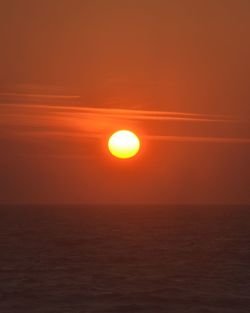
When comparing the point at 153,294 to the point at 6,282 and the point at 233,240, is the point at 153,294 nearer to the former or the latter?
the point at 6,282

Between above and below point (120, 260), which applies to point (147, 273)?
below

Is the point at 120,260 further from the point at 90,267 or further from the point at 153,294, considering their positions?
the point at 153,294

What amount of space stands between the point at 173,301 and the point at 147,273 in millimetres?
7764

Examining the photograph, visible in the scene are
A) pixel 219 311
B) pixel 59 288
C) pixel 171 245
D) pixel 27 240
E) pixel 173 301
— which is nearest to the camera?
pixel 219 311

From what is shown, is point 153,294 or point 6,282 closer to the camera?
point 153,294

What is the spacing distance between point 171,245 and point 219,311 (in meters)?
28.2

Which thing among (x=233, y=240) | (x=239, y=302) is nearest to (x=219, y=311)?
(x=239, y=302)

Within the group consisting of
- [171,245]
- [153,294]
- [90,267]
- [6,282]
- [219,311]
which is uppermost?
[171,245]

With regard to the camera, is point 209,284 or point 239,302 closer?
point 239,302

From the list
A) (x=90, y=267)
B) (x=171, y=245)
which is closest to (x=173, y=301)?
(x=90, y=267)

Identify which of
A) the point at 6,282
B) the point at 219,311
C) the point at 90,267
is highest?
the point at 90,267

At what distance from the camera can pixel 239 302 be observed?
27.4 meters

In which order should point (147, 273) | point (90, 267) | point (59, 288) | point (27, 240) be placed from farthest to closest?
point (27, 240)
point (90, 267)
point (147, 273)
point (59, 288)

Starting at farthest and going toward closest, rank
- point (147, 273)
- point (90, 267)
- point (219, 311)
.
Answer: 1. point (90, 267)
2. point (147, 273)
3. point (219, 311)
